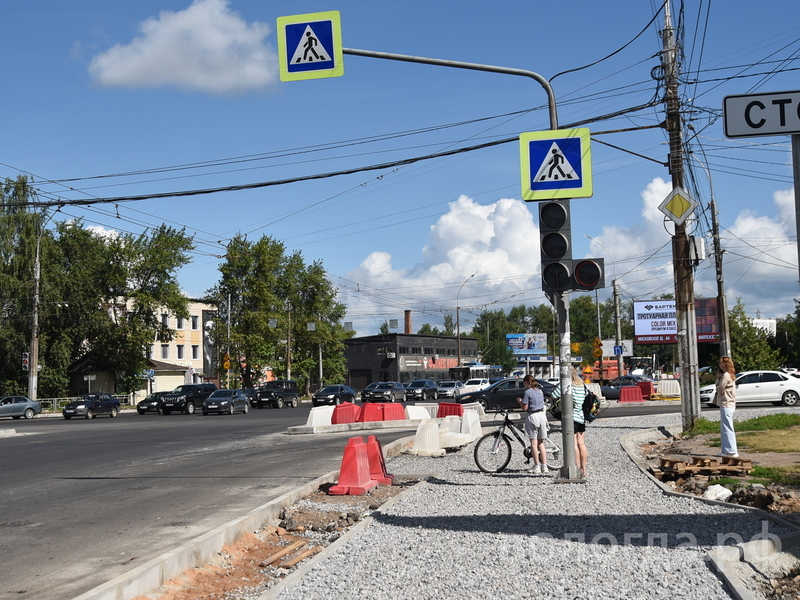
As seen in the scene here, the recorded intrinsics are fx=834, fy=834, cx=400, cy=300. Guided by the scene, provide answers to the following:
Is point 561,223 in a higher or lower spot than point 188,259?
lower

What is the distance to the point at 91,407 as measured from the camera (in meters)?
46.2

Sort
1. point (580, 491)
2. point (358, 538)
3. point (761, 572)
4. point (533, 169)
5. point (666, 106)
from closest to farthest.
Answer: point (761, 572)
point (358, 538)
point (580, 491)
point (533, 169)
point (666, 106)

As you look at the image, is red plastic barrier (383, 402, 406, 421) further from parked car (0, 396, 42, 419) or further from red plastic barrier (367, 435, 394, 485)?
parked car (0, 396, 42, 419)

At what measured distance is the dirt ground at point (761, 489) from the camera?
591cm

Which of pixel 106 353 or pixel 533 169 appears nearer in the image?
pixel 533 169

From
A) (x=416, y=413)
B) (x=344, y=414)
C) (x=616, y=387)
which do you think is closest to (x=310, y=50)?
(x=344, y=414)

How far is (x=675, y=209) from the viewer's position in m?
17.9

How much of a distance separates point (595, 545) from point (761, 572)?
1374 mm

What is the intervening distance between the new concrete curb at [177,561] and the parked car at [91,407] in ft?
127

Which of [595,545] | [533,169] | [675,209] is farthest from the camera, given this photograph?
[675,209]

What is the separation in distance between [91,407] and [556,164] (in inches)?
1590

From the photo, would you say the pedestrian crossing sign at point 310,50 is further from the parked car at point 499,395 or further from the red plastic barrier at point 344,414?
the parked car at point 499,395

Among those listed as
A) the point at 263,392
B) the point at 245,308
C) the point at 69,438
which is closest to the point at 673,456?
the point at 69,438

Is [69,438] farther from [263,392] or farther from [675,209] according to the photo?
[263,392]
